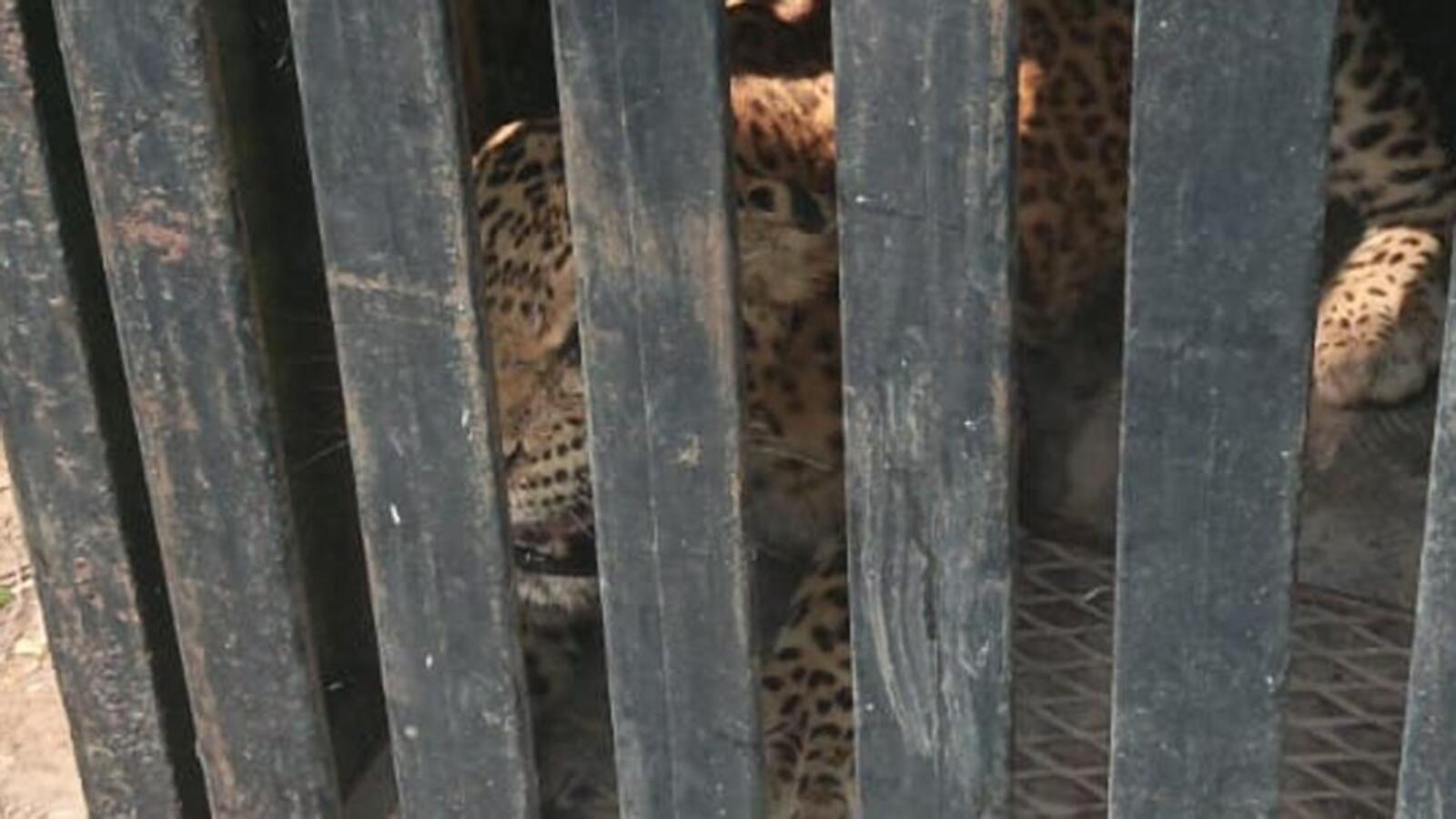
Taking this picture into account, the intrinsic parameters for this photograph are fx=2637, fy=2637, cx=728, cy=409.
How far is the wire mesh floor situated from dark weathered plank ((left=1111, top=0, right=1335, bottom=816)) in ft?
2.46

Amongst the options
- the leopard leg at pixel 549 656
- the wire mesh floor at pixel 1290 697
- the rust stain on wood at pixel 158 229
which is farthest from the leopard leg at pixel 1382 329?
the rust stain on wood at pixel 158 229

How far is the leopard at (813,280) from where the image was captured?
11.8 feet

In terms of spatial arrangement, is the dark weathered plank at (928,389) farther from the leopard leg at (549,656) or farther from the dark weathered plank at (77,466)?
the leopard leg at (549,656)

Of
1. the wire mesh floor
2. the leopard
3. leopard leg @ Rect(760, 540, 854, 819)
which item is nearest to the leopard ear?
the leopard

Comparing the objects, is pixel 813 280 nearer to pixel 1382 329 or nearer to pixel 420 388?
pixel 1382 329

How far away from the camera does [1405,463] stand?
13.6 feet

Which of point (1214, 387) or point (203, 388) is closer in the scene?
point (1214, 387)

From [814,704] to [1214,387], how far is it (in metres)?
1.52

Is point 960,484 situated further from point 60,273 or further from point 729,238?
point 60,273

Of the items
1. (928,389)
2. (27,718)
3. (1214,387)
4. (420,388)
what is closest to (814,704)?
(27,718)

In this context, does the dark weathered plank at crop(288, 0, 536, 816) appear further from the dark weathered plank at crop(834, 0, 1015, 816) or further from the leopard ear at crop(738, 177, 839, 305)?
the leopard ear at crop(738, 177, 839, 305)

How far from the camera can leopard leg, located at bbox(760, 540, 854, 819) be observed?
3.55 m

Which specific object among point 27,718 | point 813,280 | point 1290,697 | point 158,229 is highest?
point 158,229

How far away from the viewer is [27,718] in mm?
3834
